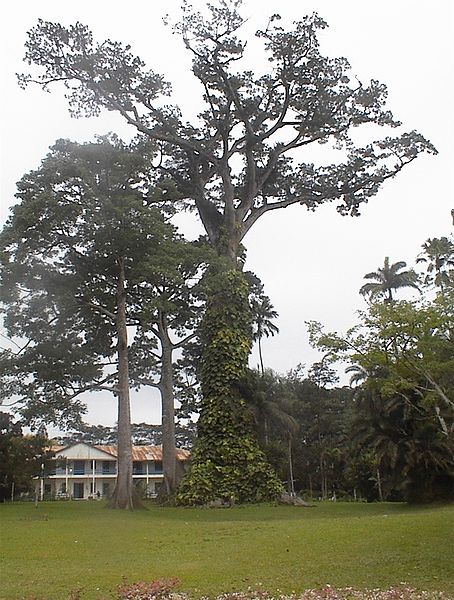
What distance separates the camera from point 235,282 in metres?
33.0

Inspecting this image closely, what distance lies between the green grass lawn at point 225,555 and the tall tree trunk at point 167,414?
14.1 meters

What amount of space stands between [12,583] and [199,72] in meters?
26.3

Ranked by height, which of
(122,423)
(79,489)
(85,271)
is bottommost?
(79,489)

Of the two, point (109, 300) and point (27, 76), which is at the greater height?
point (27, 76)

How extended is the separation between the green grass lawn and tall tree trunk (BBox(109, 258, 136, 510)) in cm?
612

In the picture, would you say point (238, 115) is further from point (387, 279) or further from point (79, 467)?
point (79, 467)

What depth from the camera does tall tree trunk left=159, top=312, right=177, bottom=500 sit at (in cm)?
3584

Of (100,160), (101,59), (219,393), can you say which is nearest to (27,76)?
(101,59)

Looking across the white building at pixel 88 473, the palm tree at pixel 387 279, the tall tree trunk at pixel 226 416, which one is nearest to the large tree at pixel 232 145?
the tall tree trunk at pixel 226 416

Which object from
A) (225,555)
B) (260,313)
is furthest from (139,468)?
(225,555)

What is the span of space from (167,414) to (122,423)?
7.22 m

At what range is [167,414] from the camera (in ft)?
120

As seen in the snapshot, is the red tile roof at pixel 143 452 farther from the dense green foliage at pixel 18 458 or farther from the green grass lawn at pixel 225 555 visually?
the green grass lawn at pixel 225 555

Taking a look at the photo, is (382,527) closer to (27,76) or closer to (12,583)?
(12,583)
